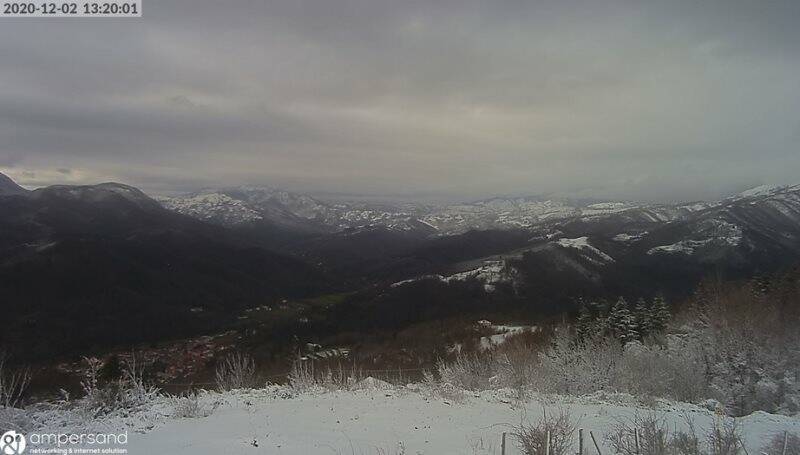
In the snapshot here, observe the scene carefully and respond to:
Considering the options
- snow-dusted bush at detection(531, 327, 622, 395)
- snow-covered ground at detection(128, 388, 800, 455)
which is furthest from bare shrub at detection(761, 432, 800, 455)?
snow-dusted bush at detection(531, 327, 622, 395)

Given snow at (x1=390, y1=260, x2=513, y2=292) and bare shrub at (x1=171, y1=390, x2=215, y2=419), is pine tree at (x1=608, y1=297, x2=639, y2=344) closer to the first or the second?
bare shrub at (x1=171, y1=390, x2=215, y2=419)

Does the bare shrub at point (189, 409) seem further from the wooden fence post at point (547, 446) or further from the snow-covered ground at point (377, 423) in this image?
the wooden fence post at point (547, 446)

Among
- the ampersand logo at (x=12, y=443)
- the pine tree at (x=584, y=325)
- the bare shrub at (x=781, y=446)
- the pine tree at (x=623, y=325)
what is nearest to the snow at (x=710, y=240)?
the pine tree at (x=623, y=325)

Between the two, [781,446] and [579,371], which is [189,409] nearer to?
[781,446]

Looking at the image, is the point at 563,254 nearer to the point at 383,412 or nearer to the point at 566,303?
the point at 566,303

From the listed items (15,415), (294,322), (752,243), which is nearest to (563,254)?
(752,243)

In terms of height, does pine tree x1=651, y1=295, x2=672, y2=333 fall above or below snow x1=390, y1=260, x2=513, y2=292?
above
